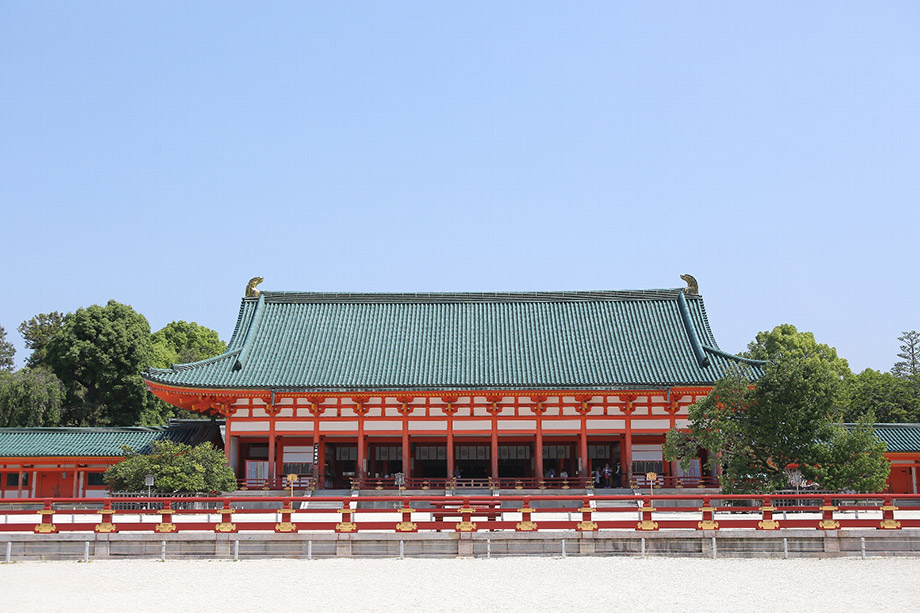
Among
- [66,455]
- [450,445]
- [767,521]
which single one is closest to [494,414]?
[450,445]

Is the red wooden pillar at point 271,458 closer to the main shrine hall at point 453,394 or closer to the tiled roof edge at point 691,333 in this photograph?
the main shrine hall at point 453,394

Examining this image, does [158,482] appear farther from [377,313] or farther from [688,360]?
[688,360]

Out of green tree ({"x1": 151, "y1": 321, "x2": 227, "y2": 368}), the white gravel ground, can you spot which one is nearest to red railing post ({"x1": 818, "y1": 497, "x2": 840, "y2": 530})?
the white gravel ground

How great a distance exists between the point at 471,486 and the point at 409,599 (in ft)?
57.3

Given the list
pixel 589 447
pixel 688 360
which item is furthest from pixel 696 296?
pixel 589 447

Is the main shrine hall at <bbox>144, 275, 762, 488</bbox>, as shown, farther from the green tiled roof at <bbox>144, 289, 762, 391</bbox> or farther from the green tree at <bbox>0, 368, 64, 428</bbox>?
the green tree at <bbox>0, 368, 64, 428</bbox>

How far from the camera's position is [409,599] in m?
14.2

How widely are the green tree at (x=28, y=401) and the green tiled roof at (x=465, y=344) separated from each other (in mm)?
12785

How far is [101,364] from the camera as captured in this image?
46406 mm

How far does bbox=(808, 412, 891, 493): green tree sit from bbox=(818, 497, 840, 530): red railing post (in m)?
4.30

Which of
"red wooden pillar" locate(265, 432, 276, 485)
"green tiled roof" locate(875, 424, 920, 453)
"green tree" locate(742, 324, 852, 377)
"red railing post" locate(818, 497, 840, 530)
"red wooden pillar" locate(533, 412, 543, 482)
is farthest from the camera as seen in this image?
"green tree" locate(742, 324, 852, 377)

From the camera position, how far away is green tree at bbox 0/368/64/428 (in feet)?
139

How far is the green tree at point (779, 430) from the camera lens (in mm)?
23719

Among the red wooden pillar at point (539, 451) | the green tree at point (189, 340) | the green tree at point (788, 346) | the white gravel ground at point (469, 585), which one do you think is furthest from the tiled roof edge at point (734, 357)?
the green tree at point (189, 340)
